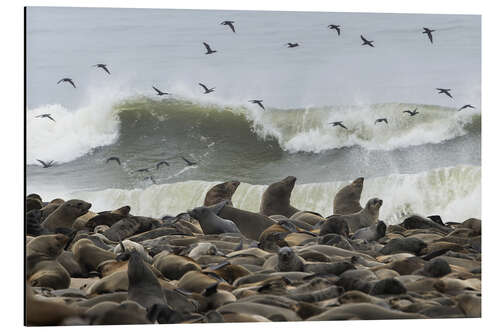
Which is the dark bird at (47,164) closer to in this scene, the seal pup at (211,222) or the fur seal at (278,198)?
the seal pup at (211,222)

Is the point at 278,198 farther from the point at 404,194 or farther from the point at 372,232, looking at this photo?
the point at 404,194

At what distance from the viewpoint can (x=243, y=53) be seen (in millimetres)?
10836

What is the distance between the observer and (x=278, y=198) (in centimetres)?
1082

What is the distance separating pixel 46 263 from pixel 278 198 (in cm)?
252

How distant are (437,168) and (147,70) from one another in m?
3.18

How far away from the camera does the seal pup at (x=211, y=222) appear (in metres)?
10.7

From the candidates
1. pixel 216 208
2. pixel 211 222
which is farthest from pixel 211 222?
pixel 216 208

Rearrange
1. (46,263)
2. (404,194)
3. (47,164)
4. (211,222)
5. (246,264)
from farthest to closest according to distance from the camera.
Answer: (404,194) → (211,222) → (47,164) → (246,264) → (46,263)

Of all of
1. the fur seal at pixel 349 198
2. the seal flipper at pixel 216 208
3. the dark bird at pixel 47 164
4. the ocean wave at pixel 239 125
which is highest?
the ocean wave at pixel 239 125

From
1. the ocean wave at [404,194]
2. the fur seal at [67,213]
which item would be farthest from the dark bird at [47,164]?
the ocean wave at [404,194]

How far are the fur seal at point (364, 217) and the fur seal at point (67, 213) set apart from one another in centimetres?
251

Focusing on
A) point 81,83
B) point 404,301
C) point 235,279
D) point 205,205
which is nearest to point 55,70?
point 81,83

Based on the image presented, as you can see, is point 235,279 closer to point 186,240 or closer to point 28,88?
point 186,240

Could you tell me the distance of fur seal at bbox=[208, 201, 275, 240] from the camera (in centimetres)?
1070
